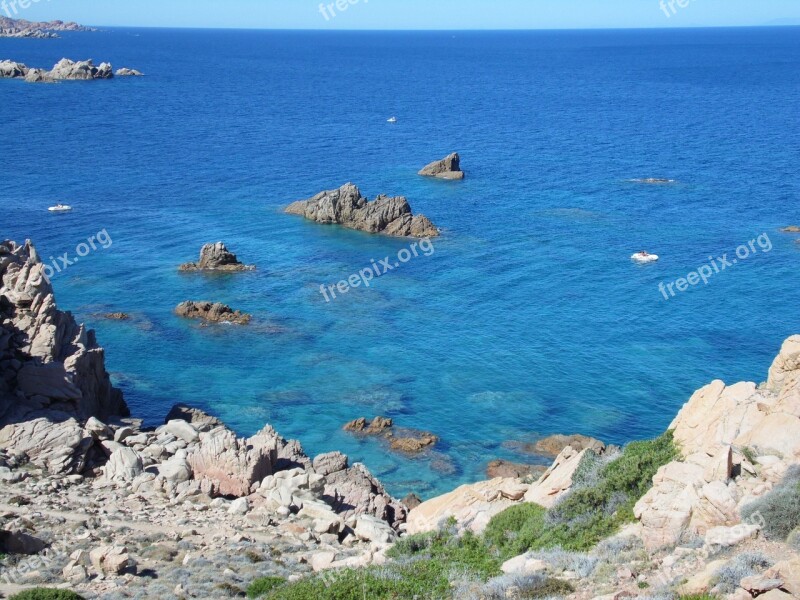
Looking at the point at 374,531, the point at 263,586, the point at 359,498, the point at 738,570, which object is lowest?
the point at 359,498

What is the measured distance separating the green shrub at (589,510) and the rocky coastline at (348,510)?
0.07 metres

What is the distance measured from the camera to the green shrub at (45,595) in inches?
Result: 910

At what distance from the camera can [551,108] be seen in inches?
7003

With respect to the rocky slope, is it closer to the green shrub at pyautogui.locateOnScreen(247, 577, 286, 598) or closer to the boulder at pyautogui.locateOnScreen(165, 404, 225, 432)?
the boulder at pyautogui.locateOnScreen(165, 404, 225, 432)

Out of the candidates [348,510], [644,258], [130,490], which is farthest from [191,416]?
[644,258]

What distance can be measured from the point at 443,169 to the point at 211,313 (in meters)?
54.1

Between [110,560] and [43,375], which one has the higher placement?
[43,375]

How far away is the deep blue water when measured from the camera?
181ft

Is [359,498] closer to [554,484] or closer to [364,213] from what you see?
[554,484]

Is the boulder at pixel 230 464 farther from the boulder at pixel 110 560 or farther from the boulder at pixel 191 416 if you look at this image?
the boulder at pixel 191 416

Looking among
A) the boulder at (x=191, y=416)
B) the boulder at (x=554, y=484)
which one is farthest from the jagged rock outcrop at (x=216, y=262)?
the boulder at (x=554, y=484)

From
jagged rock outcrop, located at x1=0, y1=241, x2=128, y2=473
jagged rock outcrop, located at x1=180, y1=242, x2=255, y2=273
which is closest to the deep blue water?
jagged rock outcrop, located at x1=180, y1=242, x2=255, y2=273

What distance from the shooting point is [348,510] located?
37.7 metres

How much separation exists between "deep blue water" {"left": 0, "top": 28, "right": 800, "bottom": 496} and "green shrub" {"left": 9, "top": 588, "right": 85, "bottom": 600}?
2385 centimetres
